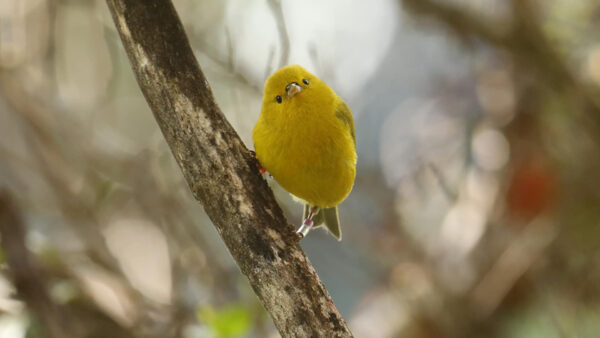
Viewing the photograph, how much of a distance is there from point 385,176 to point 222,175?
3332mm

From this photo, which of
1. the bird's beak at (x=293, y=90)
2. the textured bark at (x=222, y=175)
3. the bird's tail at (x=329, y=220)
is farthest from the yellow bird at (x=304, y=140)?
the bird's tail at (x=329, y=220)

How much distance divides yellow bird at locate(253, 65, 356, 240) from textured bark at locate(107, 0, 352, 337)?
287mm

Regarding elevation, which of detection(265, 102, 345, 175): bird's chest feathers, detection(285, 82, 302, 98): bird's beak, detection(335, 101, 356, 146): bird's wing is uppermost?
detection(335, 101, 356, 146): bird's wing

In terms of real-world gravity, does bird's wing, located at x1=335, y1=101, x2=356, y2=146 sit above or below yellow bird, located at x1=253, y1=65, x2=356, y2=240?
above

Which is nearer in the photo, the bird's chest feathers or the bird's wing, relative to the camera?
the bird's chest feathers

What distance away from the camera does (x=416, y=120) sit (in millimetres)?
5965

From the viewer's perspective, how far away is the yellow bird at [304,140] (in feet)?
8.55

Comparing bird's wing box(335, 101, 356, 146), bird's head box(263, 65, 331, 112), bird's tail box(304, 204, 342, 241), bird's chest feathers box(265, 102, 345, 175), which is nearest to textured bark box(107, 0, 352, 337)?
bird's chest feathers box(265, 102, 345, 175)

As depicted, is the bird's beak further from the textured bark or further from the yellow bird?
the textured bark

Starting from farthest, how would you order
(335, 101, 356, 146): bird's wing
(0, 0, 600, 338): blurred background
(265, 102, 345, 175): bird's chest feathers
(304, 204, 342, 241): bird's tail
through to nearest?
(0, 0, 600, 338): blurred background
(304, 204, 342, 241): bird's tail
(335, 101, 356, 146): bird's wing
(265, 102, 345, 175): bird's chest feathers

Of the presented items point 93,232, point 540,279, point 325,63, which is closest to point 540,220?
point 540,279

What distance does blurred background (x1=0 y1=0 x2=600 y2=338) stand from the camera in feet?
13.7

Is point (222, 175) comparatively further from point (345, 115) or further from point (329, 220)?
point (329, 220)

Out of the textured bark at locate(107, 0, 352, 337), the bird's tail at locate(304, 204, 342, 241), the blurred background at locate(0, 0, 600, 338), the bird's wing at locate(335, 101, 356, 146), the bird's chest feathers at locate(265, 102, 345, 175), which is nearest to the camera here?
the textured bark at locate(107, 0, 352, 337)
